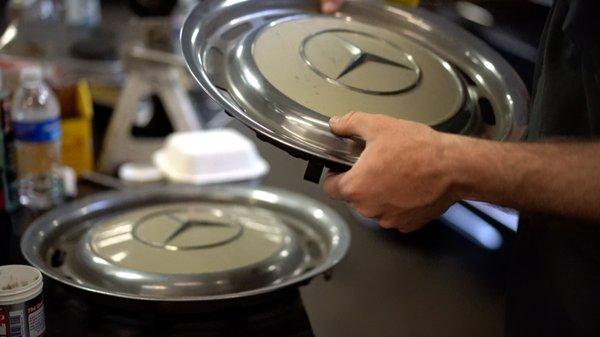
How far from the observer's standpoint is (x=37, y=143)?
1.41 meters

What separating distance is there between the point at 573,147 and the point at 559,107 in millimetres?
139

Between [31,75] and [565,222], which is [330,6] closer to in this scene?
[565,222]

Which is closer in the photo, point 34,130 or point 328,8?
point 328,8

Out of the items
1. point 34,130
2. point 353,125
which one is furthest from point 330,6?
point 34,130

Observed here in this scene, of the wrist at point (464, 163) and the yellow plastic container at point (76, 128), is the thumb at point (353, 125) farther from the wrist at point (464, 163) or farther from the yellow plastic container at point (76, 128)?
the yellow plastic container at point (76, 128)

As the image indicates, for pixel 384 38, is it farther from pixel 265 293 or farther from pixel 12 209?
pixel 12 209

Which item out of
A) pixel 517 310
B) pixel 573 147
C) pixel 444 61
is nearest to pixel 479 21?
pixel 444 61

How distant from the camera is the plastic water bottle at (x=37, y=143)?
4.62 feet

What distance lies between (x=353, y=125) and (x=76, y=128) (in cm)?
86

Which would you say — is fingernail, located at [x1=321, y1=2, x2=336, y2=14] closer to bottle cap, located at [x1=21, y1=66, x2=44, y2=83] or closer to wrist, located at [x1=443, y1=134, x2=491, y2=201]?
wrist, located at [x1=443, y1=134, x2=491, y2=201]

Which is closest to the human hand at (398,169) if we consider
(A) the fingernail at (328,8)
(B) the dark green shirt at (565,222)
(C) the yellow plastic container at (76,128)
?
(B) the dark green shirt at (565,222)

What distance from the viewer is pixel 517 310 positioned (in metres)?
1.03

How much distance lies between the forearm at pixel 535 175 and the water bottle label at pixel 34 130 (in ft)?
2.79

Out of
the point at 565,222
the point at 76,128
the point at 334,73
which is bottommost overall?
the point at 76,128
